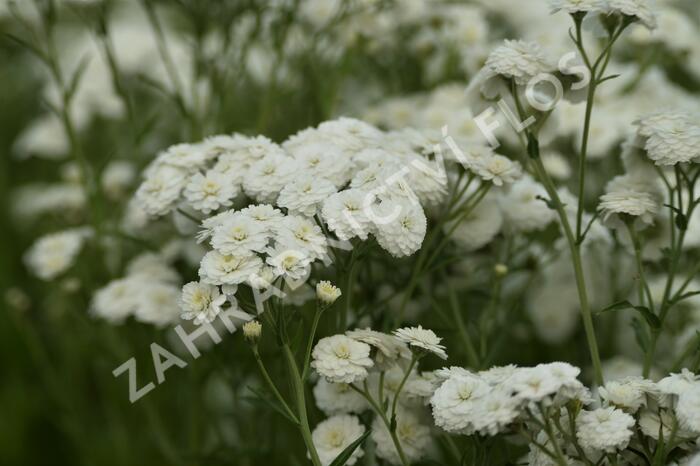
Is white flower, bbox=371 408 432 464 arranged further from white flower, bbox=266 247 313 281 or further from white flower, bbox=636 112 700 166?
white flower, bbox=636 112 700 166

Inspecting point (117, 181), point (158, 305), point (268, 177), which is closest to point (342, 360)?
point (268, 177)

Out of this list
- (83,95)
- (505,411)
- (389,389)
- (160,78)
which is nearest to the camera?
(505,411)

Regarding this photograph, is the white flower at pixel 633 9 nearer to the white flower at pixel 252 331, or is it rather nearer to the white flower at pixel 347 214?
the white flower at pixel 347 214

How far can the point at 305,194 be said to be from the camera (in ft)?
4.00

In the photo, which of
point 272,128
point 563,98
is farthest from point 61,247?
point 563,98

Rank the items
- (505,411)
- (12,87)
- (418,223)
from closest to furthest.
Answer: (505,411)
(418,223)
(12,87)

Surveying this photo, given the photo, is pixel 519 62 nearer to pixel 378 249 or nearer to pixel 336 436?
pixel 378 249

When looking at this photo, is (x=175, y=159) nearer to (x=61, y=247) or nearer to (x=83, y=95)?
(x=61, y=247)

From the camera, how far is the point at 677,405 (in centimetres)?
104

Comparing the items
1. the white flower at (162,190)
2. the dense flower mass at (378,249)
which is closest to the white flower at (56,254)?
the dense flower mass at (378,249)

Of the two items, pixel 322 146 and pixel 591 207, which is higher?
pixel 322 146

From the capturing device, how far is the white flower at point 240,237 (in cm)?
115

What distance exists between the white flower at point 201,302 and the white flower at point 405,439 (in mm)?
295

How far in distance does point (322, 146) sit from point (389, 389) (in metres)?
0.36
